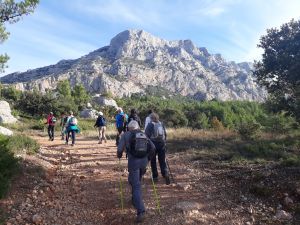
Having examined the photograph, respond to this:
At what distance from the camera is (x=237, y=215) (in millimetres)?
7332

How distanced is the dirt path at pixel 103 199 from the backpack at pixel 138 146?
1228mm

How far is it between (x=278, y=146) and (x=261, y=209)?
7.40 metres

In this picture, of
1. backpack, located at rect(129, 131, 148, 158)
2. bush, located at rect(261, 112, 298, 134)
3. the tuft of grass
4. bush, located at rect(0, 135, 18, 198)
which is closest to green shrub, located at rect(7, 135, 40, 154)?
bush, located at rect(0, 135, 18, 198)

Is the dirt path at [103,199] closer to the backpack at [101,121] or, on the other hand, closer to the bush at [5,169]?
the bush at [5,169]

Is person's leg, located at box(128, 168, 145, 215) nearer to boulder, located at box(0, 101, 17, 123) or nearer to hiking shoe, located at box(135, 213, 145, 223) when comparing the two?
hiking shoe, located at box(135, 213, 145, 223)

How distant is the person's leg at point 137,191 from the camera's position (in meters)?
6.89

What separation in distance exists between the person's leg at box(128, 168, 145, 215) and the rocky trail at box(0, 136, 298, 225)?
28cm

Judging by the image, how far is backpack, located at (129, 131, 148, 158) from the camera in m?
7.11

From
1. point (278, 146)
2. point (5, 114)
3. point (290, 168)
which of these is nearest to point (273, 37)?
point (278, 146)

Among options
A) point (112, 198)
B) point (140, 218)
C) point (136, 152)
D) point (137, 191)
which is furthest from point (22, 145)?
point (140, 218)

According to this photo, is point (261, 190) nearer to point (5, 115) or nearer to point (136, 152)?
point (136, 152)

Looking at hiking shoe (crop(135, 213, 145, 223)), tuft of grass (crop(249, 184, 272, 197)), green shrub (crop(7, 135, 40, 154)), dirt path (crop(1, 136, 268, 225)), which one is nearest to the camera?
hiking shoe (crop(135, 213, 145, 223))

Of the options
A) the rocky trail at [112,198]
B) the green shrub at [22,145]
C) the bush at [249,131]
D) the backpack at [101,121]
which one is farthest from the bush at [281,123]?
the green shrub at [22,145]

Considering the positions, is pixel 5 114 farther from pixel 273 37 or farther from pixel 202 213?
pixel 202 213
